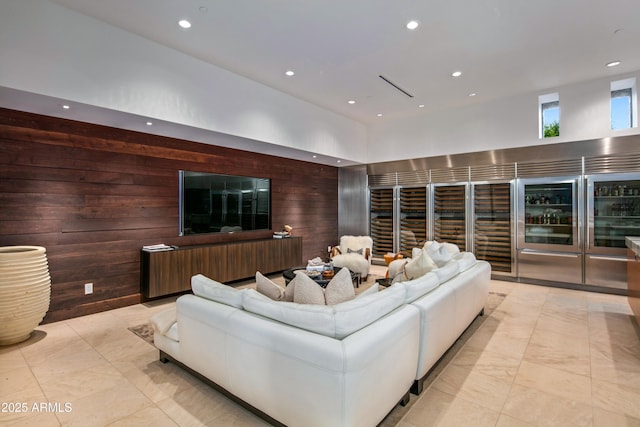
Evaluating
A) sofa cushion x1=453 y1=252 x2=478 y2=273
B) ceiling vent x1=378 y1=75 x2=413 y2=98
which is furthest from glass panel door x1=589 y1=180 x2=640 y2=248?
ceiling vent x1=378 y1=75 x2=413 y2=98

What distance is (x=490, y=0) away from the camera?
9.68 ft

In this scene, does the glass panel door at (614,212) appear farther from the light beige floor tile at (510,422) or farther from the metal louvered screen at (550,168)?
the light beige floor tile at (510,422)

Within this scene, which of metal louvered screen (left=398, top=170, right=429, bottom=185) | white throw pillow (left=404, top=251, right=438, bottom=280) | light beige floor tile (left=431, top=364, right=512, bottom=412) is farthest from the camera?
metal louvered screen (left=398, top=170, right=429, bottom=185)

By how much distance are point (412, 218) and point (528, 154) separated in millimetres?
2439

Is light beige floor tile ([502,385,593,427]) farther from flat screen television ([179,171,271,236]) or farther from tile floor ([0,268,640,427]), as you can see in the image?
flat screen television ([179,171,271,236])

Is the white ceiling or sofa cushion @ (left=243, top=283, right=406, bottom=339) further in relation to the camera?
the white ceiling

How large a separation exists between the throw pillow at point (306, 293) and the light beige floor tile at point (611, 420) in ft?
6.28

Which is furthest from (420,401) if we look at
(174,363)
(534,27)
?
→ (534,27)

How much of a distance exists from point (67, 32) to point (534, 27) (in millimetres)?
4758

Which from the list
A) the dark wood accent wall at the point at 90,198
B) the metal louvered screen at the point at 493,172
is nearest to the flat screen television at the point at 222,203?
the dark wood accent wall at the point at 90,198

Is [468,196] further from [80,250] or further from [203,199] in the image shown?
[80,250]

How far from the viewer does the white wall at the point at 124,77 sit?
2891 millimetres

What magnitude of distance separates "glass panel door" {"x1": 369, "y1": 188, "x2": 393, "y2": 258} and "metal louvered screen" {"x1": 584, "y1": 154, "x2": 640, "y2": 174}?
3461mm

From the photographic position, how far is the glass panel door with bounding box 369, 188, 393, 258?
732 centimetres
